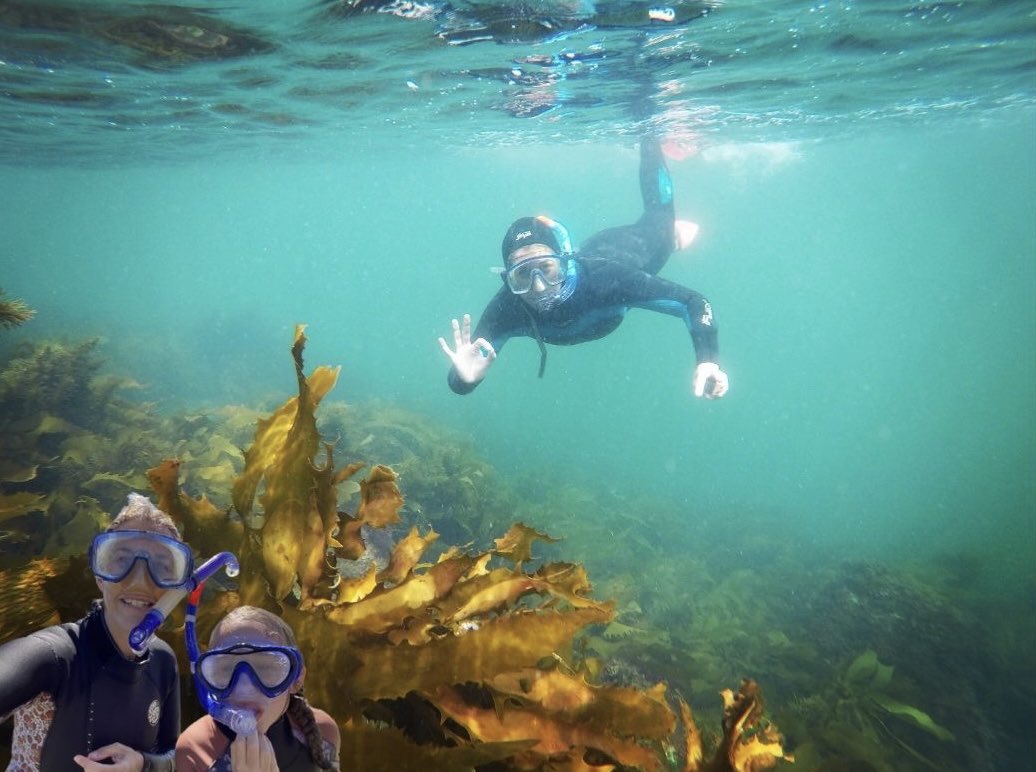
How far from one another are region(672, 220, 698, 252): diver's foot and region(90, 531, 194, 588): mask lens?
1033cm

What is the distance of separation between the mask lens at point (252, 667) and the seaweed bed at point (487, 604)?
51cm

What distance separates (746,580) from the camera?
13.0 meters

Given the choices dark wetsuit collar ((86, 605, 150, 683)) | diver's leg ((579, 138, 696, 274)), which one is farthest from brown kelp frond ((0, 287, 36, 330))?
diver's leg ((579, 138, 696, 274))

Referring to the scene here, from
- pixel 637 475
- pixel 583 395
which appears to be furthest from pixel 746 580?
pixel 583 395

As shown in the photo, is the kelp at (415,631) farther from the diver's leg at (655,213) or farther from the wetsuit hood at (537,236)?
the diver's leg at (655,213)

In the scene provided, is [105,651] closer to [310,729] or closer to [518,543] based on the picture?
[310,729]

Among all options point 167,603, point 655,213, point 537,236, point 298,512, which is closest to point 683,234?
point 655,213

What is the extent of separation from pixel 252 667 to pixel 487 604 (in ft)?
3.44

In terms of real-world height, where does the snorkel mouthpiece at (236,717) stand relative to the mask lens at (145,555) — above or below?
below

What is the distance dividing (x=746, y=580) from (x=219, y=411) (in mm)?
12068

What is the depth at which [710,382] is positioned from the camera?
567 cm

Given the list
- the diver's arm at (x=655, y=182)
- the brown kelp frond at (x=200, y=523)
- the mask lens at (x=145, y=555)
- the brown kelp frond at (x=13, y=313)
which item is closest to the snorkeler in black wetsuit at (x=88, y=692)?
the mask lens at (x=145, y=555)

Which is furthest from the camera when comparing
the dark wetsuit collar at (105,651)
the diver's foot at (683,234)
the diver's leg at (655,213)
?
the diver's foot at (683,234)

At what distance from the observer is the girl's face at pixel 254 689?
4.32ft
